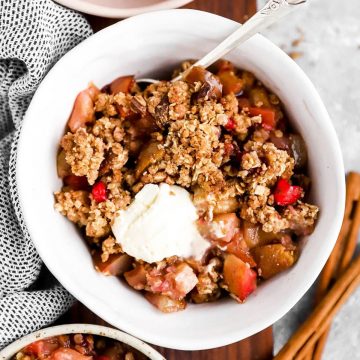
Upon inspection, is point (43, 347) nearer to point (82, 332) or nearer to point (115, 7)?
point (82, 332)

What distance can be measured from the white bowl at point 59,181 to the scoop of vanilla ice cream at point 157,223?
0.50 feet

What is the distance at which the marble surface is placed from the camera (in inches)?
93.1

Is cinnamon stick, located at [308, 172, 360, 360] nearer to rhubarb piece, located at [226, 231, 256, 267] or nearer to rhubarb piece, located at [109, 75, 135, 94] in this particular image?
rhubarb piece, located at [226, 231, 256, 267]

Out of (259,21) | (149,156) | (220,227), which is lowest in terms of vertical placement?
(220,227)

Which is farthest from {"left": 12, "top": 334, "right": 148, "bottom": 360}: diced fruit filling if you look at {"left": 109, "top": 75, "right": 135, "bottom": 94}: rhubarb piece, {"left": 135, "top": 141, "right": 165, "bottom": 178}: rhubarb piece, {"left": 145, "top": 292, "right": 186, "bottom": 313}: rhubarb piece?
{"left": 109, "top": 75, "right": 135, "bottom": 94}: rhubarb piece

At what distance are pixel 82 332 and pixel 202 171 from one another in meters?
0.59

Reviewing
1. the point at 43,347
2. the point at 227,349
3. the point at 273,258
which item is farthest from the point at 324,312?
the point at 43,347

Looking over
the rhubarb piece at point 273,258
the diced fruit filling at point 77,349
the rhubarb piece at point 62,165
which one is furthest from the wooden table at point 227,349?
the rhubarb piece at point 62,165

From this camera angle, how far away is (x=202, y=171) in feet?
5.72

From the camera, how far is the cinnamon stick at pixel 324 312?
2.19 m

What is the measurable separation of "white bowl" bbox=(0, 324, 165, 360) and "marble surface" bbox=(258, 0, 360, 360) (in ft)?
2.06

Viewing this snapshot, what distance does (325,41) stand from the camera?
2.38 metres

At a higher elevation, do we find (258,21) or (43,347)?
(258,21)

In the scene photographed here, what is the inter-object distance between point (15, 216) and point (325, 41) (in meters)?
1.17
